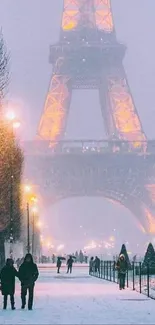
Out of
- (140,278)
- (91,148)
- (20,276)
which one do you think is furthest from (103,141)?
(20,276)

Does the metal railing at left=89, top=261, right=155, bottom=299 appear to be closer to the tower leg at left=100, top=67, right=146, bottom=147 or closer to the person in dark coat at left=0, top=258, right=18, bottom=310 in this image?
the person in dark coat at left=0, top=258, right=18, bottom=310

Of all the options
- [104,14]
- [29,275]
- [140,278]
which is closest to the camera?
[29,275]

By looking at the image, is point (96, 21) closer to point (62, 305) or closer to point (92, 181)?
point (92, 181)

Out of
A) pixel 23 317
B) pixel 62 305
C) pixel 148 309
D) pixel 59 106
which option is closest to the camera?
pixel 23 317

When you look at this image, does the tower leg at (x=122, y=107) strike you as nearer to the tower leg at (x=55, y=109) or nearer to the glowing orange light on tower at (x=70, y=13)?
the tower leg at (x=55, y=109)

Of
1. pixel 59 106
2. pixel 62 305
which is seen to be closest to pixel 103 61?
pixel 59 106

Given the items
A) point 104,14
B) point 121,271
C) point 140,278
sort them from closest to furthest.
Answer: point 140,278
point 121,271
point 104,14

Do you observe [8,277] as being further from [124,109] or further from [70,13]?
[70,13]

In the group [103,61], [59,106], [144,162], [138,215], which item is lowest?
[138,215]

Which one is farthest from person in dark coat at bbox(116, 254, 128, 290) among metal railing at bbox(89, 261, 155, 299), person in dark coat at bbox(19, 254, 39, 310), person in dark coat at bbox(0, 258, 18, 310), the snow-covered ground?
person in dark coat at bbox(0, 258, 18, 310)
